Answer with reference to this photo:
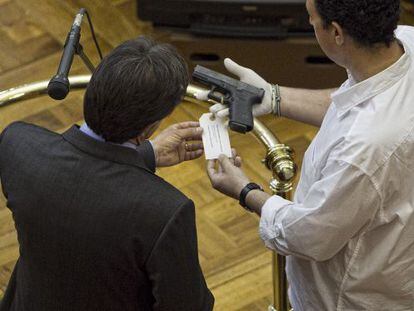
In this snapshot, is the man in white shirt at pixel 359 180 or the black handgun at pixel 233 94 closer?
the man in white shirt at pixel 359 180

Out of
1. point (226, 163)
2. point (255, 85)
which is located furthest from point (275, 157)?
point (255, 85)

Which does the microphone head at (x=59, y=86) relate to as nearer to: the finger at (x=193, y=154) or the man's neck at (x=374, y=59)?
the finger at (x=193, y=154)

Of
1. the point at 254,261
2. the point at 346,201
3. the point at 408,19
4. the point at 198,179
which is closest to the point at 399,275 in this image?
A: the point at 346,201

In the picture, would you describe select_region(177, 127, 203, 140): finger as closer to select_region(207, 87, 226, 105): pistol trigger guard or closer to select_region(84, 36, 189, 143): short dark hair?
select_region(207, 87, 226, 105): pistol trigger guard

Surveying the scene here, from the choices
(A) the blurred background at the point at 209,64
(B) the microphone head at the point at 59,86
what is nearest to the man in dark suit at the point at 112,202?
(B) the microphone head at the point at 59,86

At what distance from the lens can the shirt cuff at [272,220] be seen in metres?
1.21

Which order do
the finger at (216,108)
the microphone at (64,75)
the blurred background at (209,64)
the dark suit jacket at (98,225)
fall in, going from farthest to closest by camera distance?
the blurred background at (209,64)
the finger at (216,108)
the microphone at (64,75)
the dark suit jacket at (98,225)

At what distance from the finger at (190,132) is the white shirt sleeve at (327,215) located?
0.54 ft

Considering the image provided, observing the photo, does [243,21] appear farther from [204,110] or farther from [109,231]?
[109,231]

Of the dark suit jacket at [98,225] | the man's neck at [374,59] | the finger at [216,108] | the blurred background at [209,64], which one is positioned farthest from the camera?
the blurred background at [209,64]

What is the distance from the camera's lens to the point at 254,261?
189 centimetres

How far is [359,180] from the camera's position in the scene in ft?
3.59


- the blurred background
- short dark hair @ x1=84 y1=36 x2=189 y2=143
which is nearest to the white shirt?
short dark hair @ x1=84 y1=36 x2=189 y2=143

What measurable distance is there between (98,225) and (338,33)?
0.37 meters
